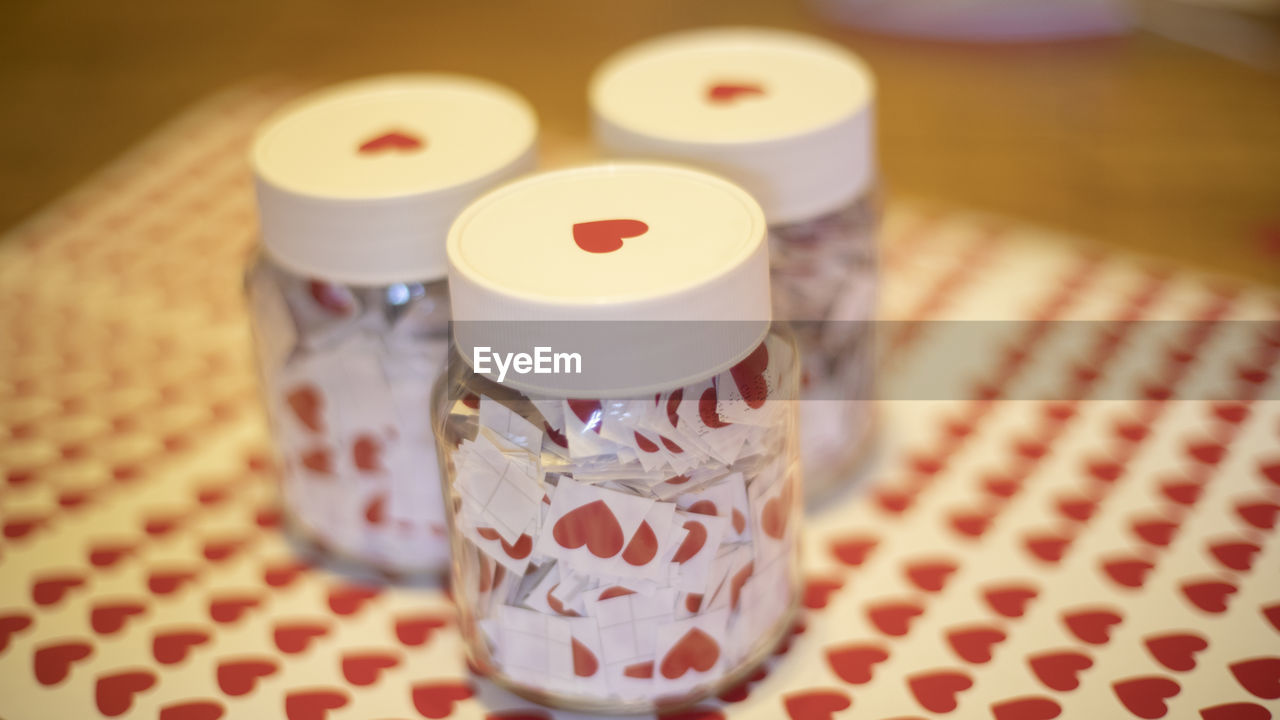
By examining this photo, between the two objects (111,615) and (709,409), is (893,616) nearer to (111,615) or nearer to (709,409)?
(709,409)

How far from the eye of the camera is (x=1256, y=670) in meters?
0.63

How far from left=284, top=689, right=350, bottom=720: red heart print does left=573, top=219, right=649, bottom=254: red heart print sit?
276 millimetres

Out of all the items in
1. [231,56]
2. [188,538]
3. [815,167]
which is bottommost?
[188,538]

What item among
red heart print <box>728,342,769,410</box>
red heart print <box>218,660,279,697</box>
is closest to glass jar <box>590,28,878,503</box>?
red heart print <box>728,342,769,410</box>

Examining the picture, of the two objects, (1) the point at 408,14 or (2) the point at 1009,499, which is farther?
(1) the point at 408,14

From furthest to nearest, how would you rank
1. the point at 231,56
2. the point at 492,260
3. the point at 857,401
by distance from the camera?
the point at 231,56
the point at 857,401
the point at 492,260

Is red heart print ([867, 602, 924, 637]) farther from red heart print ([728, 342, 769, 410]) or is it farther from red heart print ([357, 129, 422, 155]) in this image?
red heart print ([357, 129, 422, 155])

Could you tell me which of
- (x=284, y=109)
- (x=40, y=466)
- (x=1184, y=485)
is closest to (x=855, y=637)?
(x=1184, y=485)

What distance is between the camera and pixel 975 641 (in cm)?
66

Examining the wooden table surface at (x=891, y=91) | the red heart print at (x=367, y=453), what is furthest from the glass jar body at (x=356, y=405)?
the wooden table surface at (x=891, y=91)

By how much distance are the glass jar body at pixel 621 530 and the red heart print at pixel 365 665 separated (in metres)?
0.06

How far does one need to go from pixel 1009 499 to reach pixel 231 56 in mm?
1210

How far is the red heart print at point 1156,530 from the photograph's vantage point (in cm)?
72

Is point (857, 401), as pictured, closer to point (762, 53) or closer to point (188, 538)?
point (762, 53)
